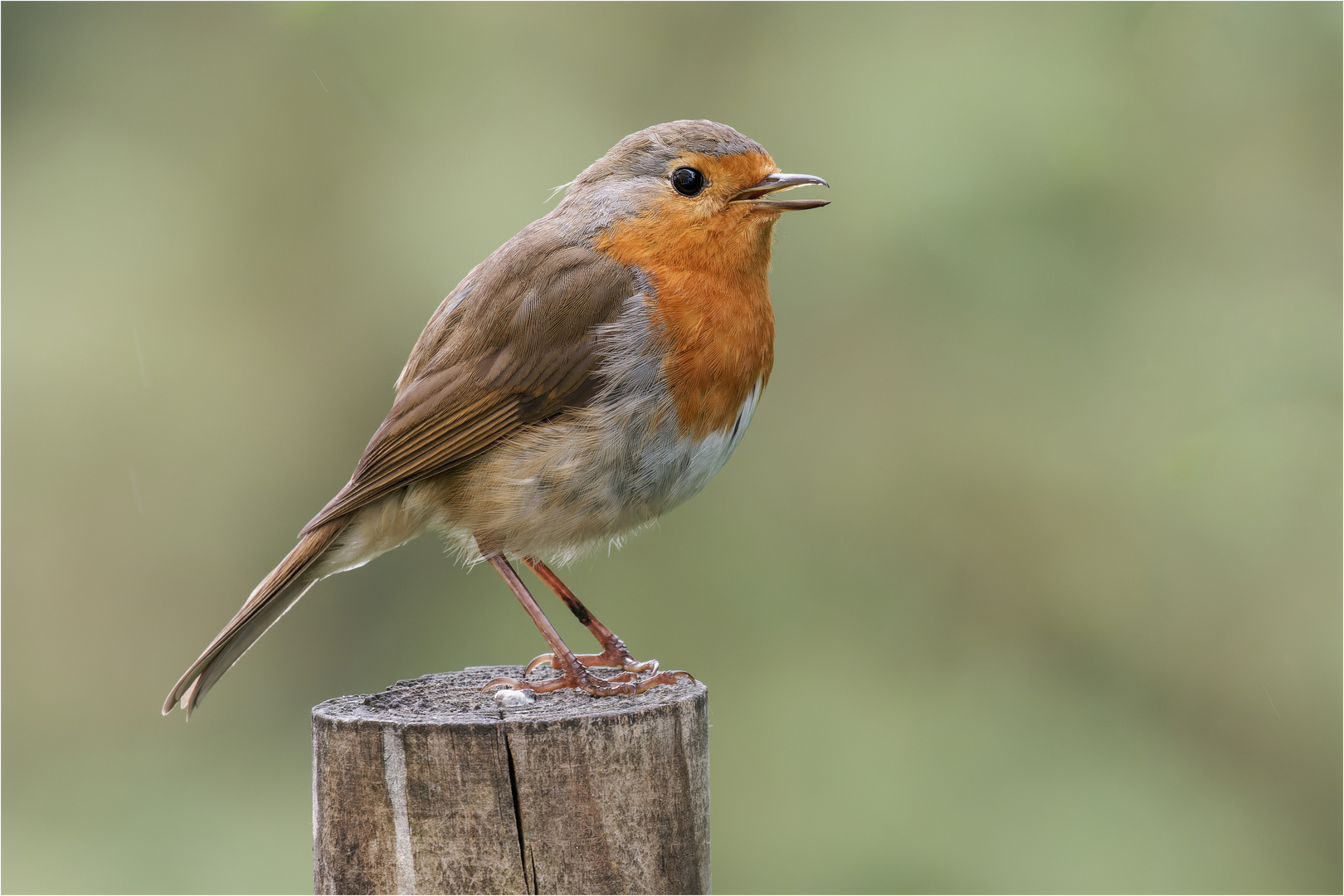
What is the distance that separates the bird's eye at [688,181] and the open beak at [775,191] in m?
0.10

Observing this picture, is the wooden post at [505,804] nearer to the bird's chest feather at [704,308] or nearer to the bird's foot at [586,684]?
the bird's foot at [586,684]

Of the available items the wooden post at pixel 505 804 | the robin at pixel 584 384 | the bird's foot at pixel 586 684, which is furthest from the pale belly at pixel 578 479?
the wooden post at pixel 505 804

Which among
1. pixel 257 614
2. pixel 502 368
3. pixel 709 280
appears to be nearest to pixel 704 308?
pixel 709 280

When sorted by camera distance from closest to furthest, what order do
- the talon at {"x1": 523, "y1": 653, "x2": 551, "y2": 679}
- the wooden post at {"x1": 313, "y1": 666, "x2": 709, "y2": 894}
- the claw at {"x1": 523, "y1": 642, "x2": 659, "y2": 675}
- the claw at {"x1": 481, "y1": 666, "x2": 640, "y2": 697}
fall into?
the wooden post at {"x1": 313, "y1": 666, "x2": 709, "y2": 894} → the claw at {"x1": 481, "y1": 666, "x2": 640, "y2": 697} → the talon at {"x1": 523, "y1": 653, "x2": 551, "y2": 679} → the claw at {"x1": 523, "y1": 642, "x2": 659, "y2": 675}

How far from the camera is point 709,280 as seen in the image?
3.14m

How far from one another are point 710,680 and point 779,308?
1.82 metres

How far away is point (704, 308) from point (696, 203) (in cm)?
29

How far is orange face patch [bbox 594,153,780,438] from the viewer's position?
306cm

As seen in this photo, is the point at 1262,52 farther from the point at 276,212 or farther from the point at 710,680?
the point at 276,212

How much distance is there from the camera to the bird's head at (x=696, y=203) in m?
3.17

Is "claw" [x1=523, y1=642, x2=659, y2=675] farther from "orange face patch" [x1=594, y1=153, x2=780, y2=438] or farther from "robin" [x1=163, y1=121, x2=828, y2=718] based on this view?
"orange face patch" [x1=594, y1=153, x2=780, y2=438]

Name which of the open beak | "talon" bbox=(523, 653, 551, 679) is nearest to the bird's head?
the open beak

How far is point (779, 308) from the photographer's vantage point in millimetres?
5766

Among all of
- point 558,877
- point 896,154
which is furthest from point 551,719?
point 896,154
